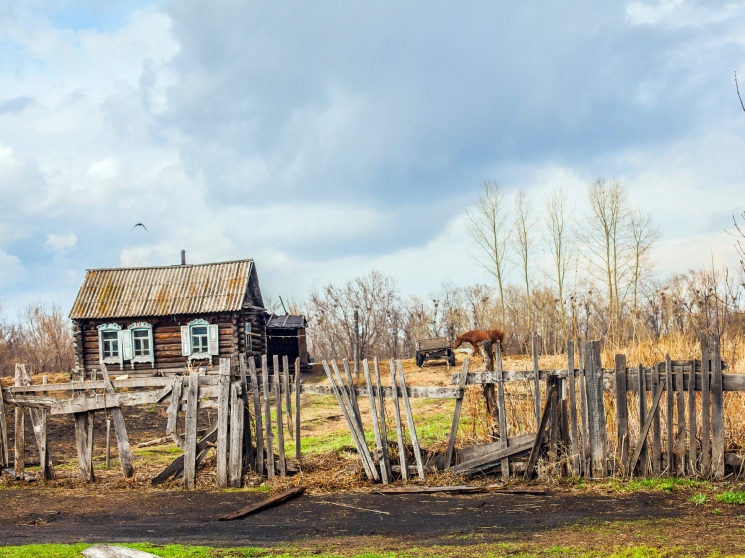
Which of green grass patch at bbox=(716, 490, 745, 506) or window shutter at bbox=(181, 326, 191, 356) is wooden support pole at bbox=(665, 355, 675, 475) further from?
window shutter at bbox=(181, 326, 191, 356)

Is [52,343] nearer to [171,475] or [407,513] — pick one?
[171,475]

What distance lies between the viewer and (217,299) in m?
28.9

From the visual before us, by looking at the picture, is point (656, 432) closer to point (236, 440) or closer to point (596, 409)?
point (596, 409)

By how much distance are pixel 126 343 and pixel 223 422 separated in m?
20.4

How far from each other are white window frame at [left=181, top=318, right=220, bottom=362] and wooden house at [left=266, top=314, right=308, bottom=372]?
4.39 metres

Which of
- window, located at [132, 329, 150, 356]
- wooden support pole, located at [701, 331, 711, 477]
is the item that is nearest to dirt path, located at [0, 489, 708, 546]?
wooden support pole, located at [701, 331, 711, 477]

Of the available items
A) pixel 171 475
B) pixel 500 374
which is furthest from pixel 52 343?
pixel 500 374

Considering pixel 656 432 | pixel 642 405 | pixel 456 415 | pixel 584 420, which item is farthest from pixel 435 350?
pixel 656 432

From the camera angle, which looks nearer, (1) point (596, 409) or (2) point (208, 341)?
(1) point (596, 409)

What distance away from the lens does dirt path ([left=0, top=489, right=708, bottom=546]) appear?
7074 millimetres

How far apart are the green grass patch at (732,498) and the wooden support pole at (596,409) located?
1.56 m

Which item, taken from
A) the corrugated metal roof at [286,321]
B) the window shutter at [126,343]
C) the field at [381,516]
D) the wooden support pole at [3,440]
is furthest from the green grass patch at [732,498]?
the corrugated metal roof at [286,321]

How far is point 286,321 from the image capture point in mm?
33438

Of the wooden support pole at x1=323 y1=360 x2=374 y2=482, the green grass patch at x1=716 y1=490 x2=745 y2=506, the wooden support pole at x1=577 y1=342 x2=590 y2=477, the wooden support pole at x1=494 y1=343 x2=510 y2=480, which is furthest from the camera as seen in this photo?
the wooden support pole at x1=323 y1=360 x2=374 y2=482
